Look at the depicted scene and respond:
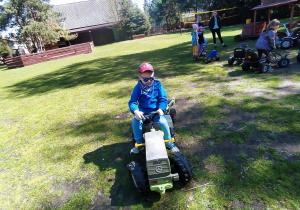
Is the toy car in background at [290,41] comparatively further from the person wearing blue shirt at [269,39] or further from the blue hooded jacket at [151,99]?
the blue hooded jacket at [151,99]

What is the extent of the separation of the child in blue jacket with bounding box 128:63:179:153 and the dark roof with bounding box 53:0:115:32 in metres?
36.4

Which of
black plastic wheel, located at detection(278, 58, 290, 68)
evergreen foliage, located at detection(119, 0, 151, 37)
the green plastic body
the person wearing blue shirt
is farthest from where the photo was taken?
evergreen foliage, located at detection(119, 0, 151, 37)

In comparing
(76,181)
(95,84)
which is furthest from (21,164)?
(95,84)

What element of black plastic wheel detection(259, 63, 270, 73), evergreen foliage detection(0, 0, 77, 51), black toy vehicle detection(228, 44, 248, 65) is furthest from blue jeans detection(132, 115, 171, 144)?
evergreen foliage detection(0, 0, 77, 51)

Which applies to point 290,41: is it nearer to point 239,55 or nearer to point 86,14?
point 239,55

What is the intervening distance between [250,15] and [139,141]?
29876 mm

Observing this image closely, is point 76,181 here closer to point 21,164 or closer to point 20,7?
point 21,164

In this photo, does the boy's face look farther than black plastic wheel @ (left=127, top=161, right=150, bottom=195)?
Yes

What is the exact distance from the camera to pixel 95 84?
826cm

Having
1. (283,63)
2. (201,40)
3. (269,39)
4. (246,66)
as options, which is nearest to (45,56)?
(201,40)

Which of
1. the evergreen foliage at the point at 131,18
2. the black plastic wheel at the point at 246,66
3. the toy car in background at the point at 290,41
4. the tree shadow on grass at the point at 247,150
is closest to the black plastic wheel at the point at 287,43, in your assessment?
the toy car in background at the point at 290,41

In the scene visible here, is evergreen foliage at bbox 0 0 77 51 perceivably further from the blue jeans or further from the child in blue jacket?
the blue jeans

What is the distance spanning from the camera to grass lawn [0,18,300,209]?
2.40 meters

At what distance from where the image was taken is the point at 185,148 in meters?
3.27
